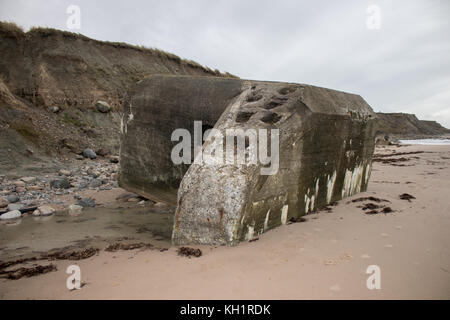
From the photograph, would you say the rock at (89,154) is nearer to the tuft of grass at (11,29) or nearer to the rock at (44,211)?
the rock at (44,211)

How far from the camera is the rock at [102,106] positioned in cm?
1254

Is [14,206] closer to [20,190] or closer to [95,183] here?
[20,190]

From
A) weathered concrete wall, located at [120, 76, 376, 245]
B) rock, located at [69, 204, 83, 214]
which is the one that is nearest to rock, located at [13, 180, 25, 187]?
rock, located at [69, 204, 83, 214]

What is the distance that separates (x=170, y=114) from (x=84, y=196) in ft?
8.62

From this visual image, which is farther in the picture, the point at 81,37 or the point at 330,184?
the point at 81,37

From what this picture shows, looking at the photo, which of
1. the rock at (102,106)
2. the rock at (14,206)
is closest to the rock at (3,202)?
the rock at (14,206)

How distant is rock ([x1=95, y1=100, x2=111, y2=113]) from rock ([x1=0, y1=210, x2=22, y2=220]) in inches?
343

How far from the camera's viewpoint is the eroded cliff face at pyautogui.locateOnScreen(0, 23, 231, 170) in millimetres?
9062

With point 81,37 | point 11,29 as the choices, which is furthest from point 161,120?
point 81,37

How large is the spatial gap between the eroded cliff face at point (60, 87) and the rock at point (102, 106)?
0.50ft

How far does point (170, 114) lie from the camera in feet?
14.4

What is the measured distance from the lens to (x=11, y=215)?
4.46 metres

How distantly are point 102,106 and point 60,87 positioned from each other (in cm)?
163
